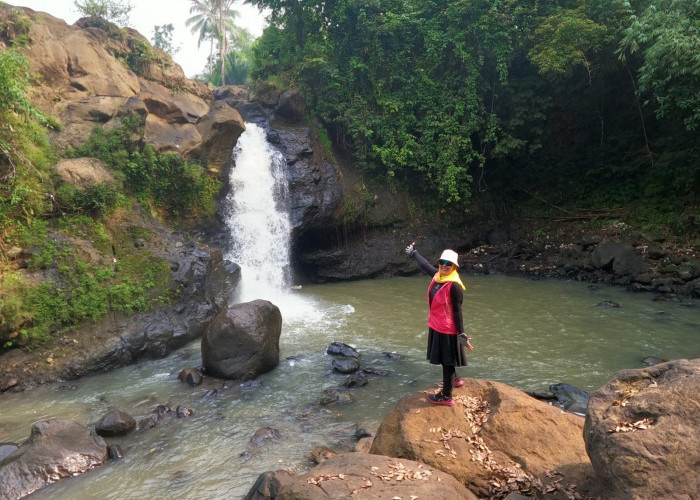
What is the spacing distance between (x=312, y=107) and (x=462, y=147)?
24.7 ft

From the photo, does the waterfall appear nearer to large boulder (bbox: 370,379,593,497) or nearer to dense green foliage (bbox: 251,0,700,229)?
dense green foliage (bbox: 251,0,700,229)

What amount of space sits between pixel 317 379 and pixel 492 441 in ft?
15.6

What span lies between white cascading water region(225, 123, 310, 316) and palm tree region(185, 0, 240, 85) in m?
23.6

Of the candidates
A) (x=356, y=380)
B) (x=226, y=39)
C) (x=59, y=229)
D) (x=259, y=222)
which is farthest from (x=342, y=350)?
(x=226, y=39)

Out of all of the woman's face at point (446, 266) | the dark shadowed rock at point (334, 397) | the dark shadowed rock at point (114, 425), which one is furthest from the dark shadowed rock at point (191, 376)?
the woman's face at point (446, 266)

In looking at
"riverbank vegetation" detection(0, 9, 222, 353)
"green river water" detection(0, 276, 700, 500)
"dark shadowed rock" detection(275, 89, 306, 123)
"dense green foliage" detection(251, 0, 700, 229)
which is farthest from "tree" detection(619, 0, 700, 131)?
"riverbank vegetation" detection(0, 9, 222, 353)

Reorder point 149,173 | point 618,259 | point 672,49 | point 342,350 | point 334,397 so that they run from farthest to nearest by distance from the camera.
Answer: point 618,259
point 149,173
point 672,49
point 342,350
point 334,397

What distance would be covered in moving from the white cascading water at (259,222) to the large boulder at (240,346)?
554cm

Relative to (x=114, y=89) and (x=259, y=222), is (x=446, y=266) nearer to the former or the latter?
(x=259, y=222)

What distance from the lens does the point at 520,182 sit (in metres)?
21.4

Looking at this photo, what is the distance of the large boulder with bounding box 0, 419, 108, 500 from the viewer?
5836 mm

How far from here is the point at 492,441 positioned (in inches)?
197

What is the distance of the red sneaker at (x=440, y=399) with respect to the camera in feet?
18.0

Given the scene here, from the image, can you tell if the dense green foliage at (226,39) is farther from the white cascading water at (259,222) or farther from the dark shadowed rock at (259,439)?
the dark shadowed rock at (259,439)
